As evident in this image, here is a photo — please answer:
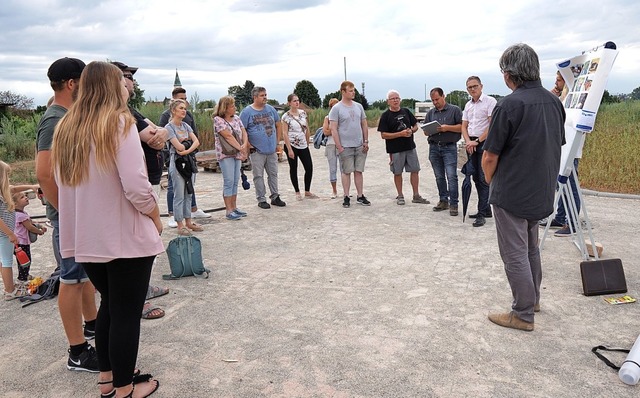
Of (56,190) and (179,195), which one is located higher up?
(56,190)

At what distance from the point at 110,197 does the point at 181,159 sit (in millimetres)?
3819

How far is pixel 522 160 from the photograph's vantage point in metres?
3.39

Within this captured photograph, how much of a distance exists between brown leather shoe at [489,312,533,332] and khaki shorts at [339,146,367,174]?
4.59 m

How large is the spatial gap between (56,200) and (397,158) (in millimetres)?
5691

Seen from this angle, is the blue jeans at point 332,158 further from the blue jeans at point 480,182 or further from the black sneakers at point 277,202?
the blue jeans at point 480,182

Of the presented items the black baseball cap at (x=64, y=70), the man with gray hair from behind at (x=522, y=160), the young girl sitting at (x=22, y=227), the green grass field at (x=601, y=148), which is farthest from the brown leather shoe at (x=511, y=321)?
the green grass field at (x=601, y=148)


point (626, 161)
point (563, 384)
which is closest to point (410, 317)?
point (563, 384)

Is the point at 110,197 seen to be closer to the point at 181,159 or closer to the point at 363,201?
the point at 181,159

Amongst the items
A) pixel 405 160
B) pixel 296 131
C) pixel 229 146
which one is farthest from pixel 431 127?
pixel 229 146

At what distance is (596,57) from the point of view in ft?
14.7

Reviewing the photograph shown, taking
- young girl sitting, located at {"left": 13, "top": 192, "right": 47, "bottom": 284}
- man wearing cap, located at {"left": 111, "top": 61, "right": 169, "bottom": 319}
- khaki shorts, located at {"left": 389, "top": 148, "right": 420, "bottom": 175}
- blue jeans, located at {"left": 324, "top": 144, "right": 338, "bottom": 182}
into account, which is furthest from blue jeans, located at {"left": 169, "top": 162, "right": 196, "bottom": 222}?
khaki shorts, located at {"left": 389, "top": 148, "right": 420, "bottom": 175}

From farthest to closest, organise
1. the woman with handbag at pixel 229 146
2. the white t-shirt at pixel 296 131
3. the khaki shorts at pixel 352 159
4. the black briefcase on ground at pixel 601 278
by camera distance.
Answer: the white t-shirt at pixel 296 131, the khaki shorts at pixel 352 159, the woman with handbag at pixel 229 146, the black briefcase on ground at pixel 601 278

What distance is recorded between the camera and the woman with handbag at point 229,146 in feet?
23.5

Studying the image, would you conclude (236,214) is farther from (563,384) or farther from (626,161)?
(626,161)
